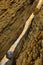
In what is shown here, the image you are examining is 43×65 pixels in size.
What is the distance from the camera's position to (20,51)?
1497 millimetres

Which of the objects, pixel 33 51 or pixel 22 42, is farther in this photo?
pixel 22 42

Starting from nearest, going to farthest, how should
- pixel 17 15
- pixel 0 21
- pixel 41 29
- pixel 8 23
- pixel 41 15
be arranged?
pixel 0 21 < pixel 8 23 < pixel 17 15 < pixel 41 29 < pixel 41 15

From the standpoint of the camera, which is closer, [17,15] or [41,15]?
[17,15]

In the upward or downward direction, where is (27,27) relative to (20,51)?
upward

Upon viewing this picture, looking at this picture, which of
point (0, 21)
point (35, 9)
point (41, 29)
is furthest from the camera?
point (35, 9)

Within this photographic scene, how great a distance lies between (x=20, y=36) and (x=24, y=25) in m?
0.12

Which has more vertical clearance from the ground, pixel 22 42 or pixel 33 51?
pixel 22 42

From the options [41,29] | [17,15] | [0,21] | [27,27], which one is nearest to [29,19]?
[27,27]

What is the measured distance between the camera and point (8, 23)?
4.30 ft

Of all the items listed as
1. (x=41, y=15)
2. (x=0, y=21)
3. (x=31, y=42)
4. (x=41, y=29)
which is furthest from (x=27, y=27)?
(x=0, y=21)

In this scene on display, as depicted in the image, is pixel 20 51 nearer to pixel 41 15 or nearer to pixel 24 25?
pixel 24 25

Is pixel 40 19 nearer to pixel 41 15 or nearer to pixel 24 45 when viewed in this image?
pixel 41 15

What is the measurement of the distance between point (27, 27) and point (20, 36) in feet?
0.44

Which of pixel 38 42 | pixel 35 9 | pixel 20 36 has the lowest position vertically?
pixel 38 42
